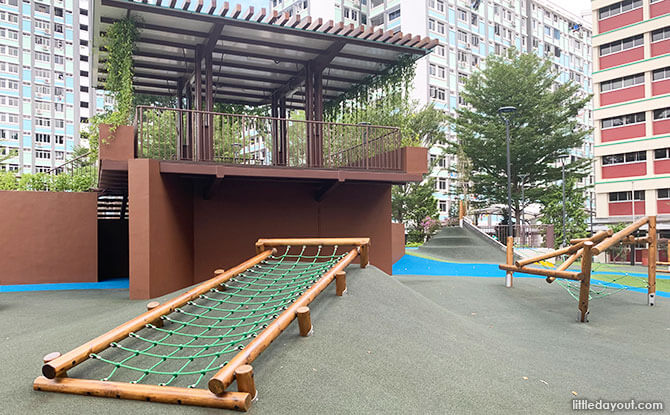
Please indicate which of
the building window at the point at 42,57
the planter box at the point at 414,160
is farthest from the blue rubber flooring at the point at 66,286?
the building window at the point at 42,57

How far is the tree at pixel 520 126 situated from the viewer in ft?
94.3

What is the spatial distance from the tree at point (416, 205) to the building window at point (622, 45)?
58.3 ft

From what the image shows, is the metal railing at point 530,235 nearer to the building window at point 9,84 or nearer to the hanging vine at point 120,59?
the hanging vine at point 120,59

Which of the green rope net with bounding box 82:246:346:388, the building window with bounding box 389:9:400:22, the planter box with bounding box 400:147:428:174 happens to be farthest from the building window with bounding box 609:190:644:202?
the green rope net with bounding box 82:246:346:388

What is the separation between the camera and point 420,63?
153 feet

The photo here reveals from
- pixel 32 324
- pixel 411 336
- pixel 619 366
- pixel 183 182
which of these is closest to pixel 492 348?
pixel 411 336

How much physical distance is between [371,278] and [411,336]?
5.26 feet

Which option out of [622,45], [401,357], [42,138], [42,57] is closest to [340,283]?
[401,357]

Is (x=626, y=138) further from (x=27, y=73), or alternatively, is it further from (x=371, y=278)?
(x=27, y=73)

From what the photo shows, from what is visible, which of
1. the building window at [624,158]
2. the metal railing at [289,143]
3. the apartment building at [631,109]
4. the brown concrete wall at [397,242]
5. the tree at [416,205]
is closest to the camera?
the metal railing at [289,143]

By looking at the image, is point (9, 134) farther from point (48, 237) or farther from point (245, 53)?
point (245, 53)

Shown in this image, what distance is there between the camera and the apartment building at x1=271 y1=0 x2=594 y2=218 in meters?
47.6

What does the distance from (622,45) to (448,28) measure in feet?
64.4

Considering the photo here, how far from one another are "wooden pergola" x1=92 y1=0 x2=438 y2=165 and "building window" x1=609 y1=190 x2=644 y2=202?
28.7 meters
